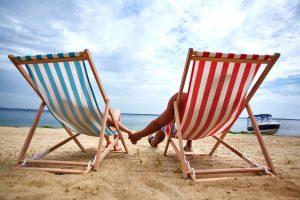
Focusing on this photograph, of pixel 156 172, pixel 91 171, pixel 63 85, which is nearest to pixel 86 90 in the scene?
pixel 63 85

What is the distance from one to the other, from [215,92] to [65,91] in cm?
165

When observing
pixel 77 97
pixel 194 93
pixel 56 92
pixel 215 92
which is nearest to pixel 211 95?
pixel 215 92

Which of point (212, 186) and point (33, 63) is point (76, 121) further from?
point (212, 186)

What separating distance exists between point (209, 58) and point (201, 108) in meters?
0.58

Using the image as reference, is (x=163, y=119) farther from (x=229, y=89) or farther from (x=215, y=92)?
(x=229, y=89)

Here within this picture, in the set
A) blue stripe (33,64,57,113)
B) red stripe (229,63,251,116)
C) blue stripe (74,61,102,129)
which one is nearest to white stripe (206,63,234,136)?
red stripe (229,63,251,116)

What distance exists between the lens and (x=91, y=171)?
2352 millimetres

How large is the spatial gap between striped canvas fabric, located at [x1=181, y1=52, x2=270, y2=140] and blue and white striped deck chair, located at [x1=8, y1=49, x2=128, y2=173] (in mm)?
981

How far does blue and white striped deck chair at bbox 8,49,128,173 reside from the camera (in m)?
2.37

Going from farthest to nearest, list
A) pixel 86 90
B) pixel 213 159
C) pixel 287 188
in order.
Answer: pixel 213 159 < pixel 86 90 < pixel 287 188

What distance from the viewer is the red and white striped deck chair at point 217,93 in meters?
2.25

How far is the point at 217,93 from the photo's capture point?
246 centimetres

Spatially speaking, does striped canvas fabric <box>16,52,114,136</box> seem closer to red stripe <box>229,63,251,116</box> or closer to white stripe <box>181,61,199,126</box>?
white stripe <box>181,61,199,126</box>

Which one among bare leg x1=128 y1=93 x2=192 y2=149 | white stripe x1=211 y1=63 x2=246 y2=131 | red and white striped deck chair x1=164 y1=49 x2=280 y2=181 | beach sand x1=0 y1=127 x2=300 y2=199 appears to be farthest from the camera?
bare leg x1=128 y1=93 x2=192 y2=149
